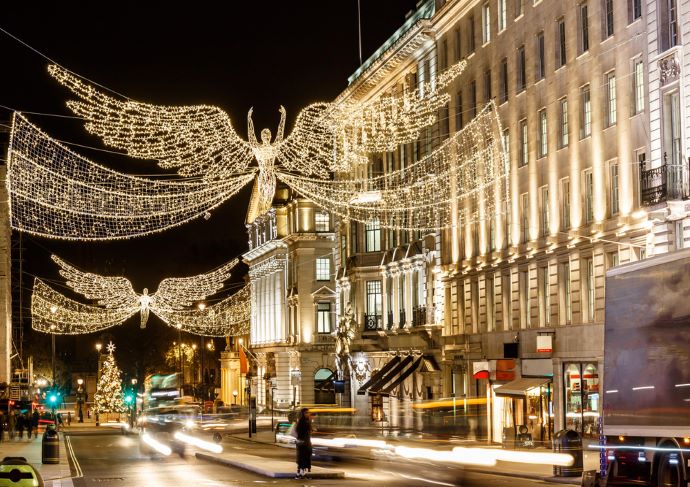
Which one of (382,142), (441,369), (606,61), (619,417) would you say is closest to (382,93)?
(382,142)

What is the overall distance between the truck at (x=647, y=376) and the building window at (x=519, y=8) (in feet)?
96.5

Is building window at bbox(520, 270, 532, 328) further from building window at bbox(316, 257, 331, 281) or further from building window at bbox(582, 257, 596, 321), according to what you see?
building window at bbox(316, 257, 331, 281)

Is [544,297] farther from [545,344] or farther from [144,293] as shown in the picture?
[144,293]

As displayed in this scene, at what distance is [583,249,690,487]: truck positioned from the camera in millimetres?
19547

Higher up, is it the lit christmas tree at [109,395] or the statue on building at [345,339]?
the statue on building at [345,339]

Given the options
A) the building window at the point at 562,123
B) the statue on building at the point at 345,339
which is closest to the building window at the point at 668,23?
the building window at the point at 562,123

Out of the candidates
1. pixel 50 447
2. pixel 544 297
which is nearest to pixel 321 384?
pixel 544 297

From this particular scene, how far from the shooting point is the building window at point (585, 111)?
44.4 m

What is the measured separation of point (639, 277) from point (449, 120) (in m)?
38.5

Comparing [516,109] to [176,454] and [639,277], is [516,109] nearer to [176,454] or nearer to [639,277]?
[176,454]

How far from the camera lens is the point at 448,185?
59.8 meters

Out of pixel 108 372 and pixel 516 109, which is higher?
pixel 516 109

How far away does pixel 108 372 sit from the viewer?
108250 mm

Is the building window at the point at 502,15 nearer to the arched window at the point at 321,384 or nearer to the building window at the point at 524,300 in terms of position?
the building window at the point at 524,300
